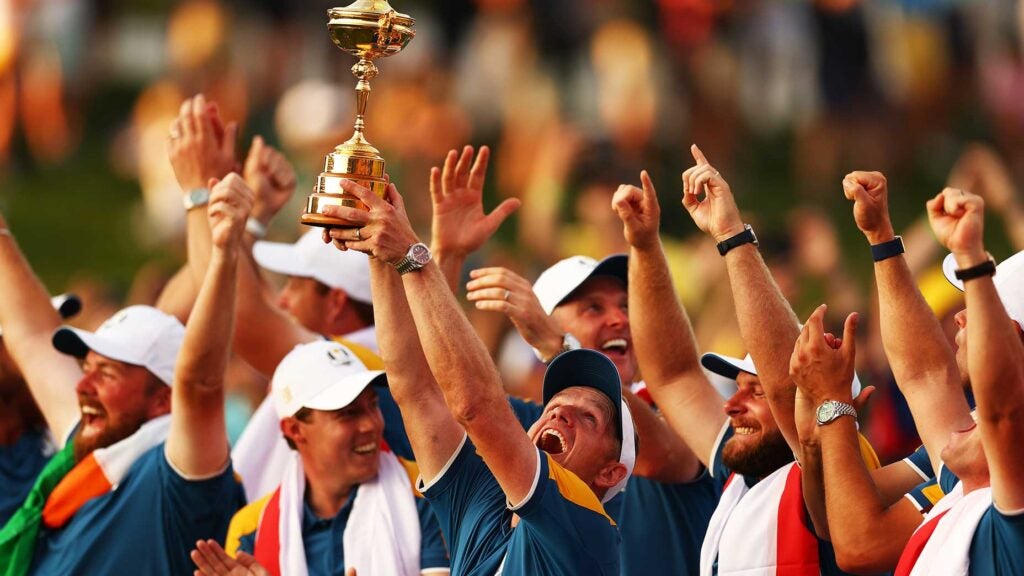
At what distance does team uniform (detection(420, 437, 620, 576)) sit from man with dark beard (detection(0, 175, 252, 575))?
1209 millimetres

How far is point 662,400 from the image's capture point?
6.11 metres

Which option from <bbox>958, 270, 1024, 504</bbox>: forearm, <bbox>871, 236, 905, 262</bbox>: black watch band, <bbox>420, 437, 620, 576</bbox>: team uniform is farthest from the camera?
<bbox>871, 236, 905, 262</bbox>: black watch band

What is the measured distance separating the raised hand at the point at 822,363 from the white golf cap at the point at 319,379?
1.70 meters

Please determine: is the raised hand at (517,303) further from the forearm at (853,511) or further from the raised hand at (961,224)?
the raised hand at (961,224)

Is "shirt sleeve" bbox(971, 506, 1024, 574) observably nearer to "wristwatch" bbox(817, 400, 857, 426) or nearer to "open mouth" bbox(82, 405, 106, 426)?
"wristwatch" bbox(817, 400, 857, 426)

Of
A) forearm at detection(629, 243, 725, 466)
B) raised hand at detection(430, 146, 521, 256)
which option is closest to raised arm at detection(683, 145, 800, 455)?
forearm at detection(629, 243, 725, 466)

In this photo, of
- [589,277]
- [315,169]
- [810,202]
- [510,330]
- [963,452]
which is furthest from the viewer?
[810,202]

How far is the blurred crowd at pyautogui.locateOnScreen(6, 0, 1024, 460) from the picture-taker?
19.1 m

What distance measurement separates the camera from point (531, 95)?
70.9 feet

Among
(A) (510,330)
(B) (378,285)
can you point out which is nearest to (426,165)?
(A) (510,330)

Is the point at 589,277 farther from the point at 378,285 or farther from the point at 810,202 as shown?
the point at 810,202

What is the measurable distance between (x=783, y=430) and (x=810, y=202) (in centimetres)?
1472

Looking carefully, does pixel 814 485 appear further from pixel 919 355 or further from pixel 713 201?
pixel 713 201

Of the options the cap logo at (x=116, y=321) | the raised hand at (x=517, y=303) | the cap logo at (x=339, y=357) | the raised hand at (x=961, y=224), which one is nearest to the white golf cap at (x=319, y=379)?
the cap logo at (x=339, y=357)
